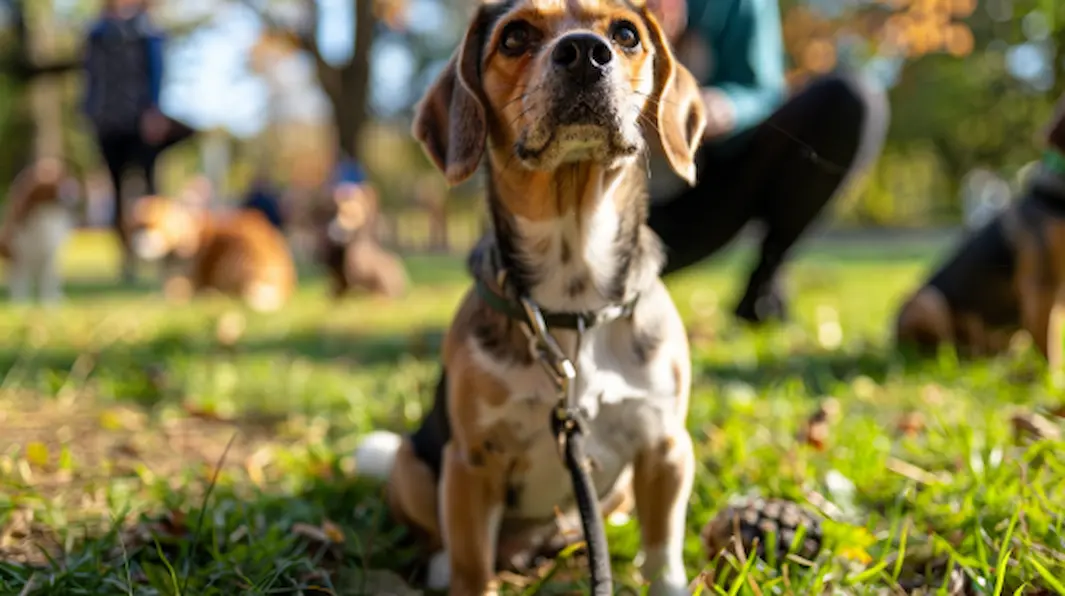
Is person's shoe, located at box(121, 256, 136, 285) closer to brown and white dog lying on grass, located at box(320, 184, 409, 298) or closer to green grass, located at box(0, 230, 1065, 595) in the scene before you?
brown and white dog lying on grass, located at box(320, 184, 409, 298)

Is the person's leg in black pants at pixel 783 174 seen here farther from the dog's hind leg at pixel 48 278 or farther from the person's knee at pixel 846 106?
the dog's hind leg at pixel 48 278

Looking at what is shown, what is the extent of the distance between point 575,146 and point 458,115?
0.31m

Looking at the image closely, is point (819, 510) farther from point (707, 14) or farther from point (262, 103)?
point (262, 103)

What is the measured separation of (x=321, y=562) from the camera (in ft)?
7.18

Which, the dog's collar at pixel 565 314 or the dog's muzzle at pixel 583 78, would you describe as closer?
the dog's muzzle at pixel 583 78

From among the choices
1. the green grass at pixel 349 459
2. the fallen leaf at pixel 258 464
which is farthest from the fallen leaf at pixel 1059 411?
the fallen leaf at pixel 258 464

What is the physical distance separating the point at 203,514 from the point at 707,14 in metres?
3.41

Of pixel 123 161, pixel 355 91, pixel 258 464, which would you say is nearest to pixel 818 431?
pixel 258 464

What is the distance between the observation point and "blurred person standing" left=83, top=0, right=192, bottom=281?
8516 millimetres

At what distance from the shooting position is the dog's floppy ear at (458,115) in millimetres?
2000

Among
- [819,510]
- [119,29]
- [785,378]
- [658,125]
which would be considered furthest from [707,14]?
[119,29]

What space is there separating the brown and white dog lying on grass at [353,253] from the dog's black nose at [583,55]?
21.7 feet

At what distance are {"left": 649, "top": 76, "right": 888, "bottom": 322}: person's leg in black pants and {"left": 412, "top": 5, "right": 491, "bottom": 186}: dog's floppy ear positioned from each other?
2.51m

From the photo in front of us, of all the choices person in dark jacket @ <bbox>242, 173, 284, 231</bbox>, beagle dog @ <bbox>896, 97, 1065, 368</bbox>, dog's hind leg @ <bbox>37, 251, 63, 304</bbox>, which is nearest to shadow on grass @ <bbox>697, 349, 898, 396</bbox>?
beagle dog @ <bbox>896, 97, 1065, 368</bbox>
